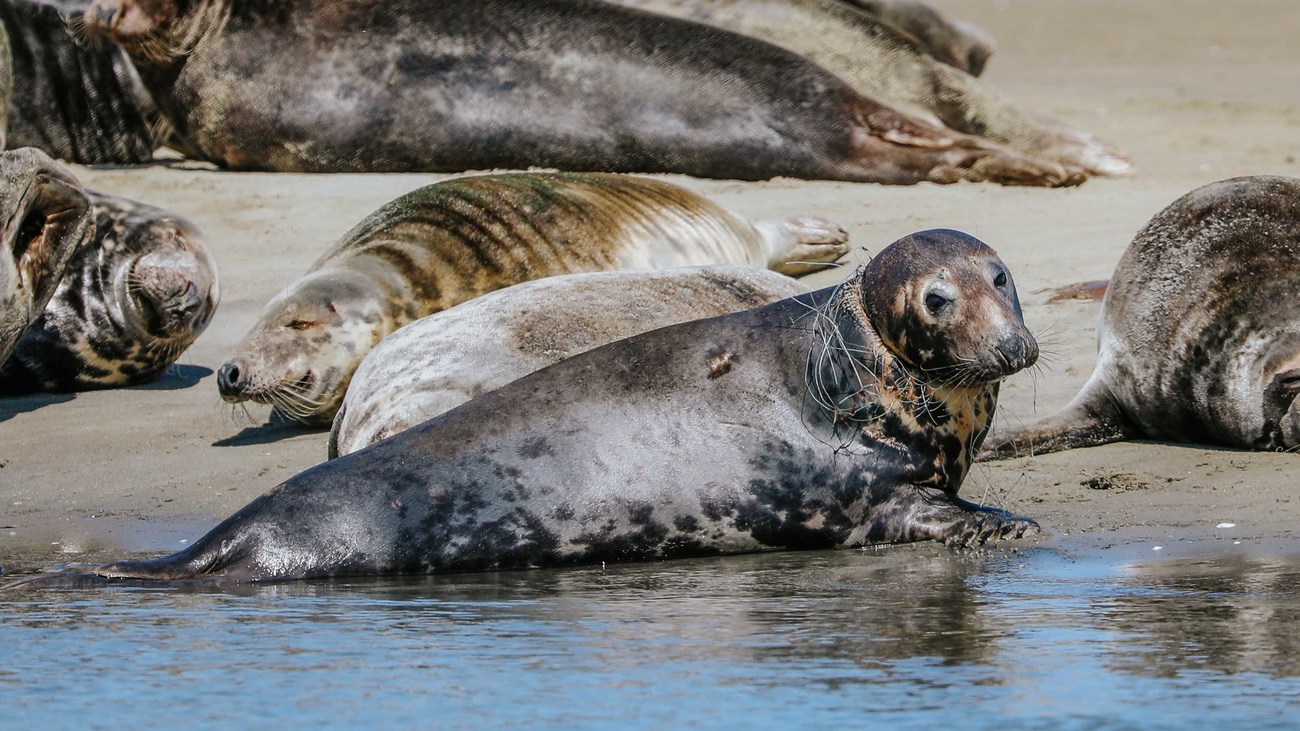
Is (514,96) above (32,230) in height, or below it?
above

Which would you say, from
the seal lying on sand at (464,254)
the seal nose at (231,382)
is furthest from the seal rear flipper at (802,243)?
the seal nose at (231,382)

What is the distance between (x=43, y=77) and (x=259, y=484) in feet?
18.5

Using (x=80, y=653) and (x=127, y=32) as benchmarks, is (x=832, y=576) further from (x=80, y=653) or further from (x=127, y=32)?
(x=127, y=32)

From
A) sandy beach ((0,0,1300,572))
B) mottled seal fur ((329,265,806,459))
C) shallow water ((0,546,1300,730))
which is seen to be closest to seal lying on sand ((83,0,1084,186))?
sandy beach ((0,0,1300,572))

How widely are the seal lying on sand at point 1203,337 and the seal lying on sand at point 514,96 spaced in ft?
10.9

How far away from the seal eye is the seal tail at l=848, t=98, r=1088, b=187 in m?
4.84

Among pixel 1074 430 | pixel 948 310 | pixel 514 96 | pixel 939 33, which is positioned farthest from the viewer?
pixel 939 33

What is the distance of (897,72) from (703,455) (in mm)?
6236

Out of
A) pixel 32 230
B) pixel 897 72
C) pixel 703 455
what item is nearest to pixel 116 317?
pixel 32 230

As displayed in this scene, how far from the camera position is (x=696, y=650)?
324 cm

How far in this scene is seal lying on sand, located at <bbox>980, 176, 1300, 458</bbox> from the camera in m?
5.48

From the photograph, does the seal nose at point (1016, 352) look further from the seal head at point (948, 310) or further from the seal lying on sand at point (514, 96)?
the seal lying on sand at point (514, 96)

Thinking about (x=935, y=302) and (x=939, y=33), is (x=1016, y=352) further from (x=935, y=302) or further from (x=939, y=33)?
(x=939, y=33)

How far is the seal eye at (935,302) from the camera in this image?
4.49m
